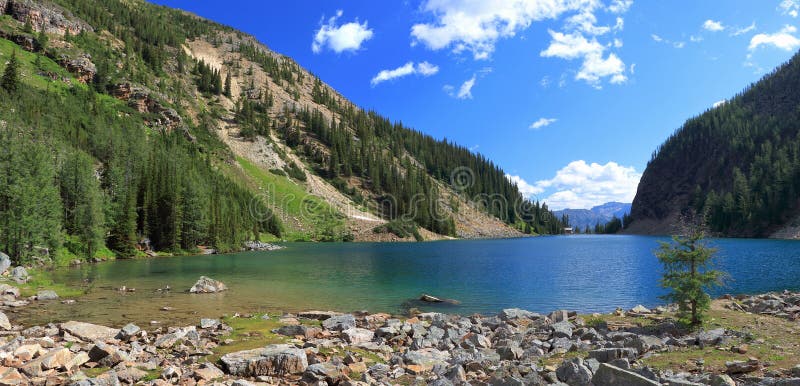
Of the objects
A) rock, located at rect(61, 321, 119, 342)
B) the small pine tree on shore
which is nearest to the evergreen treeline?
rock, located at rect(61, 321, 119, 342)

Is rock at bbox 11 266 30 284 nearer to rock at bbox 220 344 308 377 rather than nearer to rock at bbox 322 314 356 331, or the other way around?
rock at bbox 322 314 356 331

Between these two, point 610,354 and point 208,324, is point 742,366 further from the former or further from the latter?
point 208,324

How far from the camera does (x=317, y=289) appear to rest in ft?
129

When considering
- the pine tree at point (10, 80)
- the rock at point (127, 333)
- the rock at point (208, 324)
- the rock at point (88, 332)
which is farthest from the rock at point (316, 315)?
the pine tree at point (10, 80)

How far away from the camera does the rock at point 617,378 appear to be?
364 inches

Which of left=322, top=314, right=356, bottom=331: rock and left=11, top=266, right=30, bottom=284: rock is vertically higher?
left=11, top=266, right=30, bottom=284: rock

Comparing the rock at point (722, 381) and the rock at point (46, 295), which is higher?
the rock at point (722, 381)

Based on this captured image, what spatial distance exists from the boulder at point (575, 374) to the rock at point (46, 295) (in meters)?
32.8

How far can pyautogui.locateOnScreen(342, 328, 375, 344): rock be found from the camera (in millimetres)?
18680

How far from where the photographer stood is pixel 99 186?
70.2 m

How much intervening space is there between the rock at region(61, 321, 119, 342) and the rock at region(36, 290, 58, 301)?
14463 millimetres

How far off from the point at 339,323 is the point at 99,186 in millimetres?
68025

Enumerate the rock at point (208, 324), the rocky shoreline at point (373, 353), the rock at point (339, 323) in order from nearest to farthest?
1. the rocky shoreline at point (373, 353)
2. the rock at point (208, 324)
3. the rock at point (339, 323)

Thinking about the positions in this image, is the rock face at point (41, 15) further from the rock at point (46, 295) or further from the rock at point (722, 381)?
the rock at point (722, 381)
